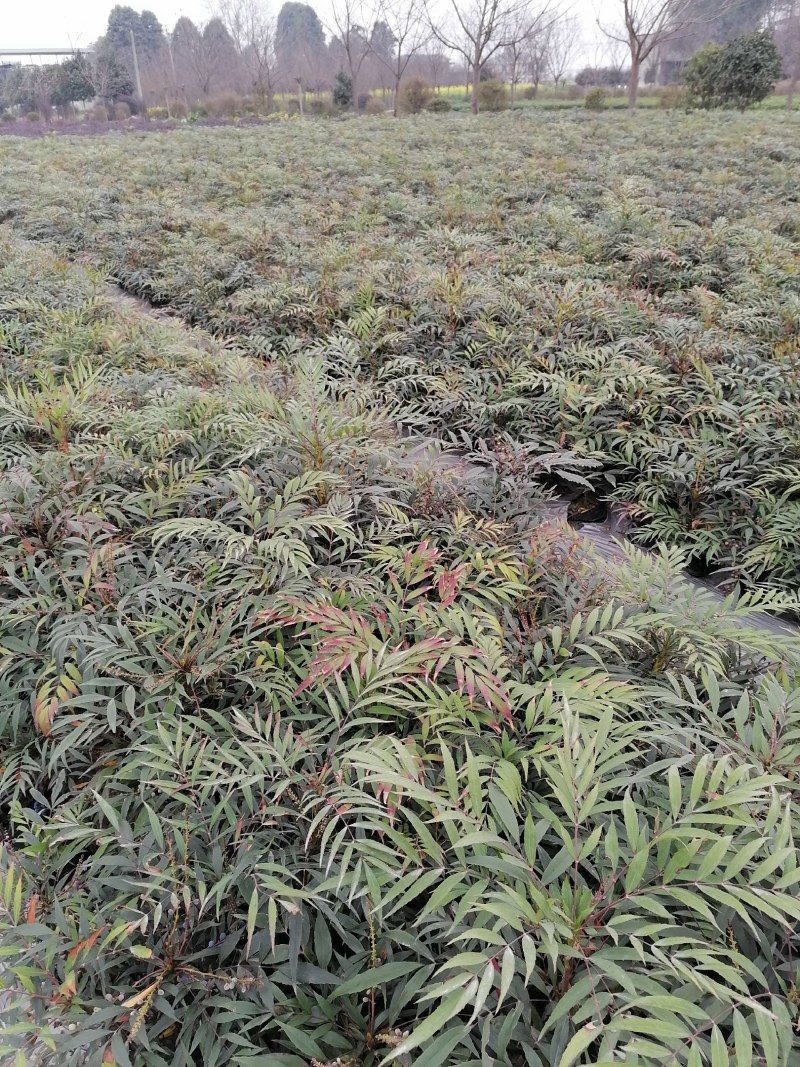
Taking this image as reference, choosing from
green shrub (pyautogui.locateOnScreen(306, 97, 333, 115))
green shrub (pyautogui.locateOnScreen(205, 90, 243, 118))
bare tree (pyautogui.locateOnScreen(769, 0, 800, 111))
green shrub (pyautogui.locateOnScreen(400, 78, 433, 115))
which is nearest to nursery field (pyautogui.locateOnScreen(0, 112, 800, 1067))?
green shrub (pyautogui.locateOnScreen(400, 78, 433, 115))

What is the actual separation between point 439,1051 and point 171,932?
53 cm

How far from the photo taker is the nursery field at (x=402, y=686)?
1.09 meters

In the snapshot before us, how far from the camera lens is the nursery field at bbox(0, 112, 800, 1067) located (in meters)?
1.09

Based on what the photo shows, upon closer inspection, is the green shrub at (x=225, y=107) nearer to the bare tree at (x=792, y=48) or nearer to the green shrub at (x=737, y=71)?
the green shrub at (x=737, y=71)

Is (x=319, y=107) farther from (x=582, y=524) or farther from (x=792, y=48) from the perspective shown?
(x=582, y=524)

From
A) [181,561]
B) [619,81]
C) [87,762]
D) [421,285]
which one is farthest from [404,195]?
[619,81]

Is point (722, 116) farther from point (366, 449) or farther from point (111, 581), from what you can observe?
point (111, 581)

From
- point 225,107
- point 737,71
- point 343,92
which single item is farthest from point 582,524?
point 225,107

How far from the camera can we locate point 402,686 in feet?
5.70

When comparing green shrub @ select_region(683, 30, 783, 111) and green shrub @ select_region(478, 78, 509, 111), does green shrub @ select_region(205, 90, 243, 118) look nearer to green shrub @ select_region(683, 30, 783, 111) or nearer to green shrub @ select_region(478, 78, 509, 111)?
green shrub @ select_region(478, 78, 509, 111)

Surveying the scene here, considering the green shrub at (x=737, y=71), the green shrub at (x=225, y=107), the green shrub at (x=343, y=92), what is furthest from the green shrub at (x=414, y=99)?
the green shrub at (x=737, y=71)

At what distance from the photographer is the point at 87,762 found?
161 centimetres

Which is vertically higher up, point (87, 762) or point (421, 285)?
point (421, 285)

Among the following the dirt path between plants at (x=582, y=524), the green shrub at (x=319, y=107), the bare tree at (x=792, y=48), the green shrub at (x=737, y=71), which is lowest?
the dirt path between plants at (x=582, y=524)
